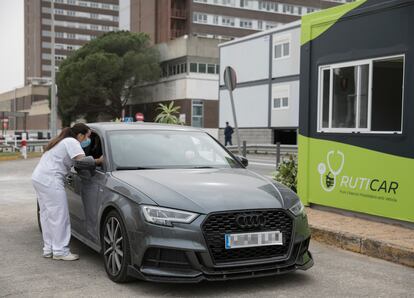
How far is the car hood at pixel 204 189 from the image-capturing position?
4543 mm

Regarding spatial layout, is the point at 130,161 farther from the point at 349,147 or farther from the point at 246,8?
the point at 246,8

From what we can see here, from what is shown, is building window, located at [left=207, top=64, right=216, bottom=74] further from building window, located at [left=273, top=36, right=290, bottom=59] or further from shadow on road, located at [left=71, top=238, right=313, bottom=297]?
shadow on road, located at [left=71, top=238, right=313, bottom=297]

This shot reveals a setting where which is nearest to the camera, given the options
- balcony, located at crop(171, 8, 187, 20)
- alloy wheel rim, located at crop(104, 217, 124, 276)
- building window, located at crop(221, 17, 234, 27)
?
alloy wheel rim, located at crop(104, 217, 124, 276)

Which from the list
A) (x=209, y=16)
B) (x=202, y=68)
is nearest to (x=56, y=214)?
(x=202, y=68)

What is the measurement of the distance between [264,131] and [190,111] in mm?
19924

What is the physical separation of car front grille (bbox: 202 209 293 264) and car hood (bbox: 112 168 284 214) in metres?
0.06

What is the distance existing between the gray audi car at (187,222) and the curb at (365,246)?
137 centimetres

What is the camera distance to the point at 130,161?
563 cm

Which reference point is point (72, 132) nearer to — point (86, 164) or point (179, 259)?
point (86, 164)

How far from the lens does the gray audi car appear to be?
4.43 meters

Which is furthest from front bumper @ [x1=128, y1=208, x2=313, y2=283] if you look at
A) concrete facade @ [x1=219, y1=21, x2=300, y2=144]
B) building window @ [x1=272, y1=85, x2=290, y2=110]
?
building window @ [x1=272, y1=85, x2=290, y2=110]

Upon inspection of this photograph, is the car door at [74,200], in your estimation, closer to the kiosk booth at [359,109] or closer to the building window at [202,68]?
the kiosk booth at [359,109]

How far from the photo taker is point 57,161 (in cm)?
587

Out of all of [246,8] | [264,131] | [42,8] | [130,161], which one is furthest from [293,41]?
[42,8]
